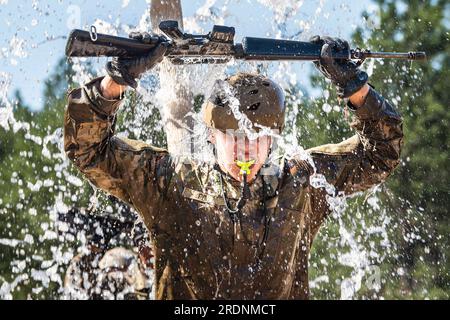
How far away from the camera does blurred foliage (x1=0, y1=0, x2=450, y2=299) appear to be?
1253 cm

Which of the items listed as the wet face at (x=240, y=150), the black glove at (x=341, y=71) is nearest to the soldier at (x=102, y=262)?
the wet face at (x=240, y=150)

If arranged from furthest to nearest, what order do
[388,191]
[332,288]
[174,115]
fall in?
1. [388,191]
2. [332,288]
3. [174,115]

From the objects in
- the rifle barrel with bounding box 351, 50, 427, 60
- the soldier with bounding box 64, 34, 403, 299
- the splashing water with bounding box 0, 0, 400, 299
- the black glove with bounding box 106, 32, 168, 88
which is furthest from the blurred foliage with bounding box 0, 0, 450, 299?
the black glove with bounding box 106, 32, 168, 88

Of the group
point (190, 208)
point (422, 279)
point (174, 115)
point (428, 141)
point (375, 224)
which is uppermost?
point (428, 141)

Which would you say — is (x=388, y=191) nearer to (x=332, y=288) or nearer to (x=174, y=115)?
(x=332, y=288)

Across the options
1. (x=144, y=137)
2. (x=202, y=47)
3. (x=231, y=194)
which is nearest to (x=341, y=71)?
(x=202, y=47)

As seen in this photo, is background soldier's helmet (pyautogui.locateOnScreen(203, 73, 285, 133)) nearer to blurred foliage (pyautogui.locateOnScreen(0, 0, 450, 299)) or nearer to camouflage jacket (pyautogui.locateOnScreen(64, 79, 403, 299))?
camouflage jacket (pyautogui.locateOnScreen(64, 79, 403, 299))

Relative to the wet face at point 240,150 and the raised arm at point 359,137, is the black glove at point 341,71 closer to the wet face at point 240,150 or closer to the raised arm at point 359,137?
the raised arm at point 359,137

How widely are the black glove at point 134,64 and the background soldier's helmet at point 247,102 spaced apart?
435mm
